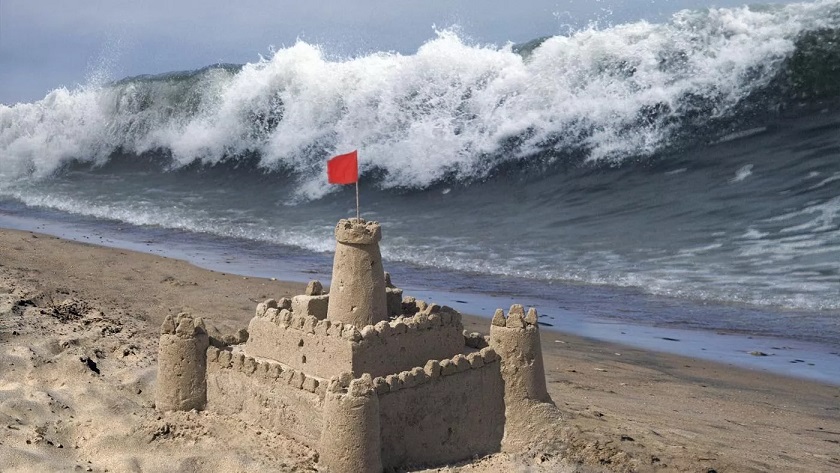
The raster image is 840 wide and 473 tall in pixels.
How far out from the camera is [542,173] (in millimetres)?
20188

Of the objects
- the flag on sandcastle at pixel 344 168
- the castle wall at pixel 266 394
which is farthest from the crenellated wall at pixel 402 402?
the flag on sandcastle at pixel 344 168

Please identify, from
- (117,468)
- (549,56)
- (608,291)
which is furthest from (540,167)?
(117,468)

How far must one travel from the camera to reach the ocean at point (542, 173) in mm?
13133

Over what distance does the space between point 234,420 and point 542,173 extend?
566 inches

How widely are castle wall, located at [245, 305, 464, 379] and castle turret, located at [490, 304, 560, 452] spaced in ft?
1.01

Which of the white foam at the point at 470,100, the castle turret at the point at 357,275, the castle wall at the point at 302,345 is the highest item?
the white foam at the point at 470,100

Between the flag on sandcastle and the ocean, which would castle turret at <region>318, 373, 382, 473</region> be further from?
the ocean

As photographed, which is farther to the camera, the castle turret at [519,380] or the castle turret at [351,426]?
the castle turret at [519,380]

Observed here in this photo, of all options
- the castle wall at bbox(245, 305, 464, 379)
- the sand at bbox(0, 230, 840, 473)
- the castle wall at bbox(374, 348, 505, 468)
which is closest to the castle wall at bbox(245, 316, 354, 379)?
the castle wall at bbox(245, 305, 464, 379)

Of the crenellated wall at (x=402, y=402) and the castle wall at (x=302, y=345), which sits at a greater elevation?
the castle wall at (x=302, y=345)

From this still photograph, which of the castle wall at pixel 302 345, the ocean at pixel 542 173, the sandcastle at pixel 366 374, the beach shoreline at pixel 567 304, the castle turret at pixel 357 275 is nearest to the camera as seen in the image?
the sandcastle at pixel 366 374

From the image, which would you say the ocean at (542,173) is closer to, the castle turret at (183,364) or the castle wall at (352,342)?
the castle wall at (352,342)

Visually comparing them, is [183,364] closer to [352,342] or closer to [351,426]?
[352,342]

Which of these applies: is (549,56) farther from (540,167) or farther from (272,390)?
(272,390)
